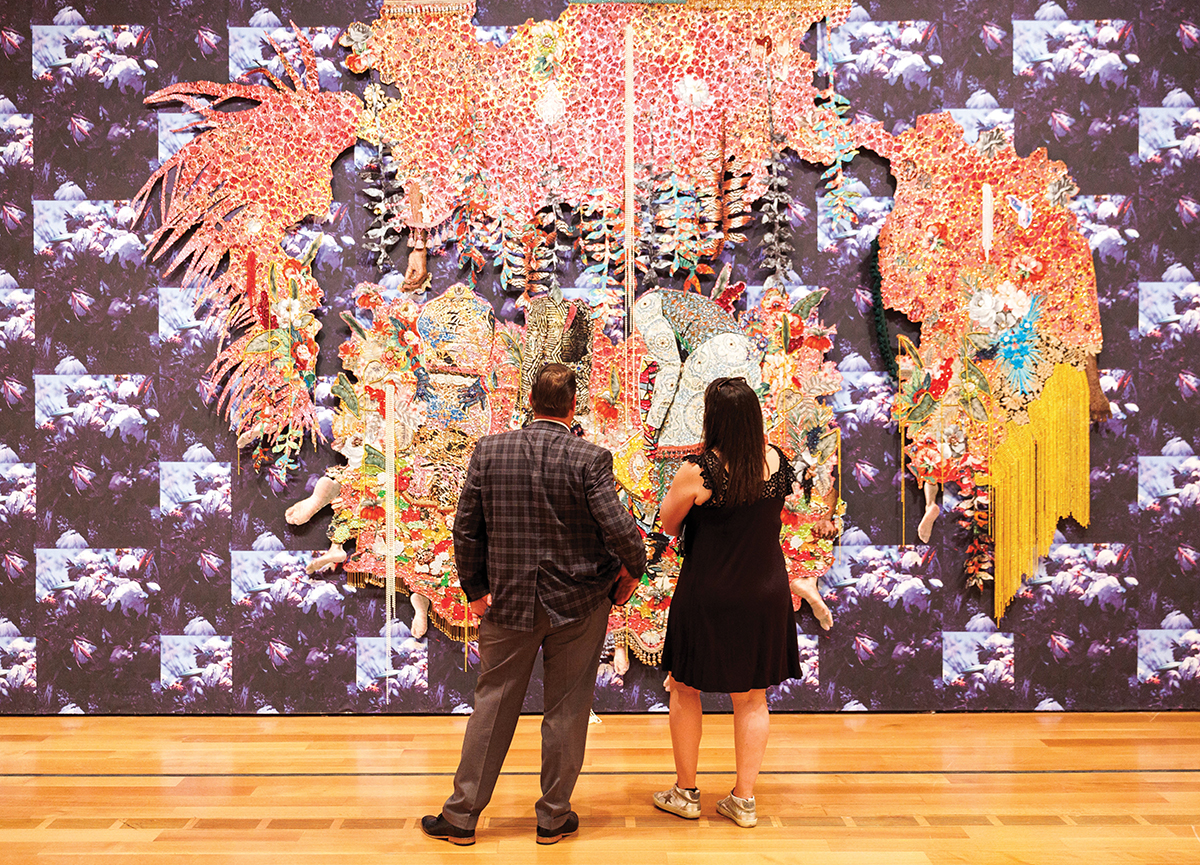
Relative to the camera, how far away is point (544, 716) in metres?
2.53

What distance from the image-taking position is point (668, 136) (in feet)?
12.1

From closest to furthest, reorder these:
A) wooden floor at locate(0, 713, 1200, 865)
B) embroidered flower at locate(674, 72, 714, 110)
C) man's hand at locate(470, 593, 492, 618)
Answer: wooden floor at locate(0, 713, 1200, 865) → man's hand at locate(470, 593, 492, 618) → embroidered flower at locate(674, 72, 714, 110)

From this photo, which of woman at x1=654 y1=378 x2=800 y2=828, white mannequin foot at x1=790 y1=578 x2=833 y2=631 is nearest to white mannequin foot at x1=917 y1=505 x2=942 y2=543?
white mannequin foot at x1=790 y1=578 x2=833 y2=631

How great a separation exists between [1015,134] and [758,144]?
3.93 ft

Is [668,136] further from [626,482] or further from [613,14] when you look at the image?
[626,482]

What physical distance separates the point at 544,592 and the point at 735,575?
0.61 meters

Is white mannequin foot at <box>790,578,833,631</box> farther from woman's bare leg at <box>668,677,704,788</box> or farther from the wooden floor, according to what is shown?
woman's bare leg at <box>668,677,704,788</box>

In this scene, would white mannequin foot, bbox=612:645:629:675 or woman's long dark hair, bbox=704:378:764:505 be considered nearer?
woman's long dark hair, bbox=704:378:764:505

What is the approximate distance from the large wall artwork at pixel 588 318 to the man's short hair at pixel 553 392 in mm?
1070

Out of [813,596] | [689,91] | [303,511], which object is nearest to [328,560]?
[303,511]

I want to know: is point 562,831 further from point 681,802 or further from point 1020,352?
point 1020,352

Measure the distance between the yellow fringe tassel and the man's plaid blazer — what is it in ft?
6.85

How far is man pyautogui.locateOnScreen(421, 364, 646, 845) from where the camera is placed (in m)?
2.51

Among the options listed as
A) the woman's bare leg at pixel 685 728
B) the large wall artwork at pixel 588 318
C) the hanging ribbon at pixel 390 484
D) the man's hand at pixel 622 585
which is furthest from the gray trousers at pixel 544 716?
the hanging ribbon at pixel 390 484
